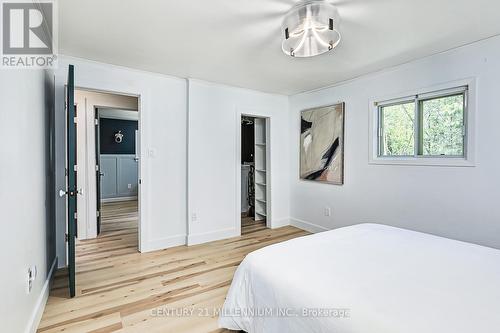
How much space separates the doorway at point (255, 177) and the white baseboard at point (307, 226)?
473 mm

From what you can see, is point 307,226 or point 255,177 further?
point 255,177

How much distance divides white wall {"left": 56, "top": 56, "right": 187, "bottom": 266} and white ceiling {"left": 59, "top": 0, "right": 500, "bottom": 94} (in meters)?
0.19

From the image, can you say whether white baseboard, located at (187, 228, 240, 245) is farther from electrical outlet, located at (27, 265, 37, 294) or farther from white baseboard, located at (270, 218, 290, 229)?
electrical outlet, located at (27, 265, 37, 294)

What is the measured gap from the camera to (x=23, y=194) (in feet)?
5.09

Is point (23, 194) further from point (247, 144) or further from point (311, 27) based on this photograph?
point (247, 144)

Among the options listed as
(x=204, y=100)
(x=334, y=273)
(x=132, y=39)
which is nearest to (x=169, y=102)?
(x=204, y=100)

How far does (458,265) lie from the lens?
1410mm

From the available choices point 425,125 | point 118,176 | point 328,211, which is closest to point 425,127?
point 425,125

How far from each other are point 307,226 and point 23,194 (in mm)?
3555

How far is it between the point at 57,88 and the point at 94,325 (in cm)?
237

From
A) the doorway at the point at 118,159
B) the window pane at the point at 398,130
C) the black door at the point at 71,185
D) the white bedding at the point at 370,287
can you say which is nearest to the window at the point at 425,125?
the window pane at the point at 398,130

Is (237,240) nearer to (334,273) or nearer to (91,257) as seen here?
(91,257)

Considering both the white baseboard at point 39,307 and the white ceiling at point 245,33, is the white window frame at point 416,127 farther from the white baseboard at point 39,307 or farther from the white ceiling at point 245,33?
the white baseboard at point 39,307

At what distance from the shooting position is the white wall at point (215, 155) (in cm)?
349
